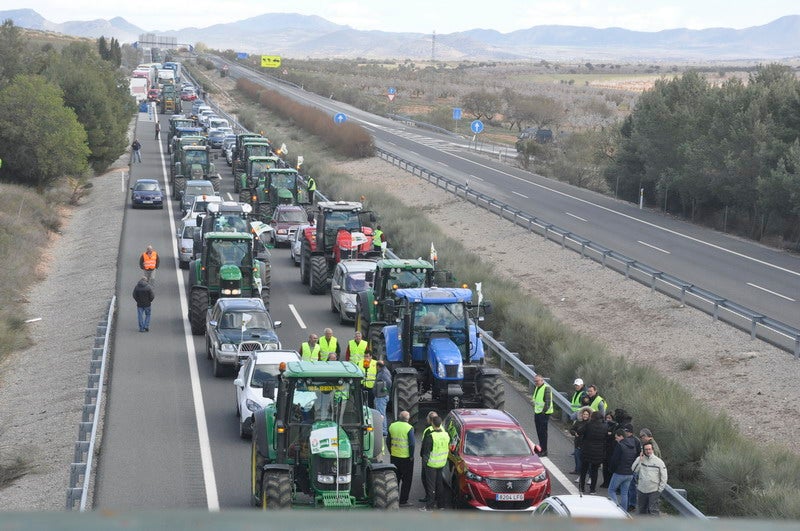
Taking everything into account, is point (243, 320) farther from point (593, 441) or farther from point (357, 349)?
point (593, 441)

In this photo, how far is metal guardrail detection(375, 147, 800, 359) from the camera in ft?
87.7

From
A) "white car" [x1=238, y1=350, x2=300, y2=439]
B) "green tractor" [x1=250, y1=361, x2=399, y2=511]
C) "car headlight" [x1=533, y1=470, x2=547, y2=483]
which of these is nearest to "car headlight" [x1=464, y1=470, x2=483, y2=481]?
"car headlight" [x1=533, y1=470, x2=547, y2=483]

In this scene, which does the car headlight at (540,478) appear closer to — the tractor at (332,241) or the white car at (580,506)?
the white car at (580,506)

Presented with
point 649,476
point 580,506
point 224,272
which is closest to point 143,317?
point 224,272

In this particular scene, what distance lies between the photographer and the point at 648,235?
46281mm

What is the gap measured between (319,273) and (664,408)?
1488cm

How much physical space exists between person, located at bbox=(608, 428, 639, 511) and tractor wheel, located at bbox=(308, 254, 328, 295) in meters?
18.2

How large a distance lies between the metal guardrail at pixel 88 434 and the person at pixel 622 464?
6933mm

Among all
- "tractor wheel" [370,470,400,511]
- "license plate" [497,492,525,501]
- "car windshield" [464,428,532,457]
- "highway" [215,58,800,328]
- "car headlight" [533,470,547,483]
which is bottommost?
"highway" [215,58,800,328]

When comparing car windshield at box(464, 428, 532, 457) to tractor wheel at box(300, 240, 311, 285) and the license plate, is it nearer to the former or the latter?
the license plate

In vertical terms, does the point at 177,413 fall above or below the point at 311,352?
below

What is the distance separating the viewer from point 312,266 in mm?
32938

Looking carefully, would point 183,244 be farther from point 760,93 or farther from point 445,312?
point 760,93

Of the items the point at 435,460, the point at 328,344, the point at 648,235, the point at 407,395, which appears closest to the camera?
the point at 435,460
